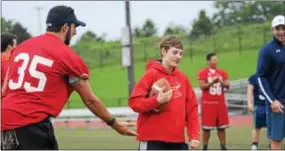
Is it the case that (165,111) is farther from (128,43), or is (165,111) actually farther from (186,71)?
(186,71)

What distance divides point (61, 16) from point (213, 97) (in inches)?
299

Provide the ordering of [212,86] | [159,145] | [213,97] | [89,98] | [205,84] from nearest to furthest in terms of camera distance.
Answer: [89,98]
[159,145]
[205,84]
[212,86]
[213,97]

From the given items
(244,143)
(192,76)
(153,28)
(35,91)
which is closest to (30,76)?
(35,91)

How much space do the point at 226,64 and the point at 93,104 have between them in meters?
39.8

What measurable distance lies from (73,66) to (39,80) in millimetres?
307

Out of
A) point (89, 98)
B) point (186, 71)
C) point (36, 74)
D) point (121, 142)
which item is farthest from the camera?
point (186, 71)

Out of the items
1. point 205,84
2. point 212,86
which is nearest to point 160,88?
point 205,84

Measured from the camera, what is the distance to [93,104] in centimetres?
541

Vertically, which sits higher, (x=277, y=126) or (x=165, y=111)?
(x=165, y=111)

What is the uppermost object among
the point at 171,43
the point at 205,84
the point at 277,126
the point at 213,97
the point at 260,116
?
the point at 171,43

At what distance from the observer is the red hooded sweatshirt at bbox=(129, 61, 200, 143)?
6320 millimetres

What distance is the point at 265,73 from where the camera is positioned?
7703mm

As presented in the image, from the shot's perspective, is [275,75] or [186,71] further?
[186,71]

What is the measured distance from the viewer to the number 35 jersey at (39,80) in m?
5.16
